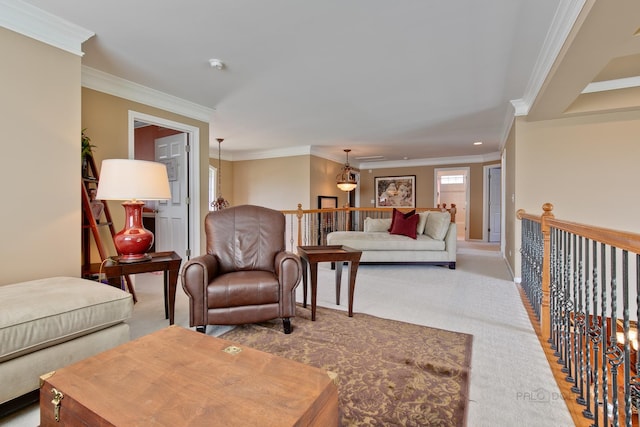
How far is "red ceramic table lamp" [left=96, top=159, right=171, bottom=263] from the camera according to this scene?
90.0 inches

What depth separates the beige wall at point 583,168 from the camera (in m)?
3.49

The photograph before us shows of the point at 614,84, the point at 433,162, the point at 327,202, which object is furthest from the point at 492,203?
the point at 614,84

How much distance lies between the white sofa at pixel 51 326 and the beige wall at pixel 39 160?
1.52 feet

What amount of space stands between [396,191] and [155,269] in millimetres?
7810

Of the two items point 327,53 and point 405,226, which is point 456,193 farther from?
point 327,53

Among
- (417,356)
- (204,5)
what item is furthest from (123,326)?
(204,5)

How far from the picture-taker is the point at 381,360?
6.39 feet

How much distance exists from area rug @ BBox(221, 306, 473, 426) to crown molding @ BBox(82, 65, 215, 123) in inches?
112

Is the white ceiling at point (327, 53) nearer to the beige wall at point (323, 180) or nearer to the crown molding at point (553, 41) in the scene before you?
the crown molding at point (553, 41)

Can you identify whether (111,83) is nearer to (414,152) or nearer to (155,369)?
(155,369)

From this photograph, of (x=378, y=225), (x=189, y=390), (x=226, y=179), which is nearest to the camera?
(x=189, y=390)

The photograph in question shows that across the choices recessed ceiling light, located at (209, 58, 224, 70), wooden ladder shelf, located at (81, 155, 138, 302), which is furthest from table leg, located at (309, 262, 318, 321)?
recessed ceiling light, located at (209, 58, 224, 70)

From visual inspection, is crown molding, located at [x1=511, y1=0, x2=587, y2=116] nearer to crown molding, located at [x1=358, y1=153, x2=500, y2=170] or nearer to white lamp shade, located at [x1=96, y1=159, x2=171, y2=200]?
white lamp shade, located at [x1=96, y1=159, x2=171, y2=200]

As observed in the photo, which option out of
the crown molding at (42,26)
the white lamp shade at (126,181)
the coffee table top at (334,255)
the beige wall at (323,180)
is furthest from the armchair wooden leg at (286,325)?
the beige wall at (323,180)
